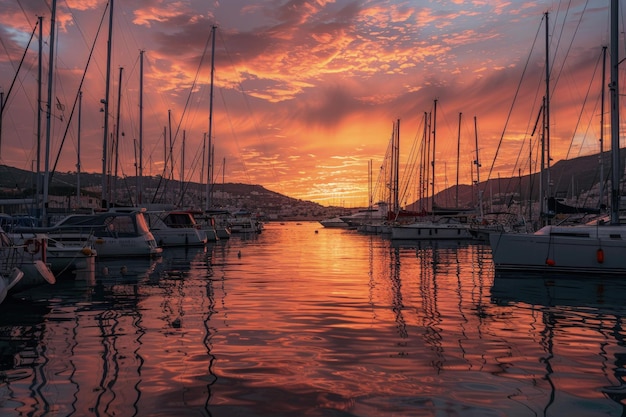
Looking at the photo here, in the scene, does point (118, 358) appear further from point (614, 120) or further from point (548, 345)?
point (614, 120)

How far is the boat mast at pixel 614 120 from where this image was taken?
22.3 m

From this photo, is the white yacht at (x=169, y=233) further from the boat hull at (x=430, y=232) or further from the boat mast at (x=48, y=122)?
the boat hull at (x=430, y=232)

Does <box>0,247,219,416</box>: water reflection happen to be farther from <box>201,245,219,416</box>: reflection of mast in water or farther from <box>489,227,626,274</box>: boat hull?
<box>489,227,626,274</box>: boat hull

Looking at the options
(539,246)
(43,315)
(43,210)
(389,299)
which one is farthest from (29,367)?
Result: (43,210)

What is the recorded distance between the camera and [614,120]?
2281cm

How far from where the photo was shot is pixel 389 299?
1588cm

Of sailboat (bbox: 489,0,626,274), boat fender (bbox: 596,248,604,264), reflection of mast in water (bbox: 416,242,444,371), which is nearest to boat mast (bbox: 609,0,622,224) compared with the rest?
sailboat (bbox: 489,0,626,274)

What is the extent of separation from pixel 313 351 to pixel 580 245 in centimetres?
1585

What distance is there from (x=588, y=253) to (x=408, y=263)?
9.55 meters

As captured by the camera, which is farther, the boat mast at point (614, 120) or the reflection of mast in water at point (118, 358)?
the boat mast at point (614, 120)

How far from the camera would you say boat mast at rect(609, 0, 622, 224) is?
73.3ft

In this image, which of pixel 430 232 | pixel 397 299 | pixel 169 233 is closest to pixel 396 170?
pixel 430 232

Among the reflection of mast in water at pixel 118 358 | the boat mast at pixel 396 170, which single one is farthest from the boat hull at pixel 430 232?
the reflection of mast in water at pixel 118 358

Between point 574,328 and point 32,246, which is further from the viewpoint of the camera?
point 32,246
